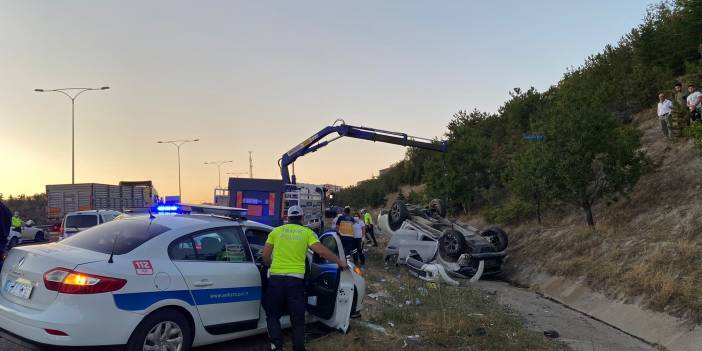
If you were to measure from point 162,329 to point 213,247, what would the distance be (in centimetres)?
102

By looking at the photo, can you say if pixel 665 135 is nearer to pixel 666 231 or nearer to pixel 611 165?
pixel 611 165

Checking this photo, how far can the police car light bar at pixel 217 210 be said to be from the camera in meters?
6.32

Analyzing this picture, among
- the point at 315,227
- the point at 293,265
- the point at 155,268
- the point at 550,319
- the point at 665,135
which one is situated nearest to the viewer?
the point at 155,268

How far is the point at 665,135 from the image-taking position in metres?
16.2

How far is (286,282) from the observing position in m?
5.61

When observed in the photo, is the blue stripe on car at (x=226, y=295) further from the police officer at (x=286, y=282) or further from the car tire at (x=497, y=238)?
the car tire at (x=497, y=238)

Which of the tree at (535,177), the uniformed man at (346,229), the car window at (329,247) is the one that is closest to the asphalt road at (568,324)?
the car window at (329,247)

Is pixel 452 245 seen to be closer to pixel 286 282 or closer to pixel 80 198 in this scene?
pixel 286 282

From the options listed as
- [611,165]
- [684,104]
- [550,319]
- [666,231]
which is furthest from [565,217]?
[550,319]

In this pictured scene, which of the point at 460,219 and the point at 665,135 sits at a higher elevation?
the point at 665,135

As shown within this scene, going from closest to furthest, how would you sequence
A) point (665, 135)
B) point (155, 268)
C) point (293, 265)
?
point (155, 268) → point (293, 265) → point (665, 135)

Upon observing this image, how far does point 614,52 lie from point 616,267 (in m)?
18.7

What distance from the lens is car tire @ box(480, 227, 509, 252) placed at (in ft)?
50.5

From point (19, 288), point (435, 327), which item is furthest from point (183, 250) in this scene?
point (435, 327)
